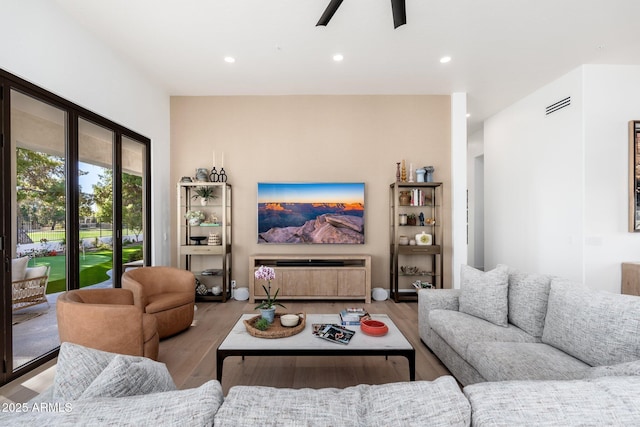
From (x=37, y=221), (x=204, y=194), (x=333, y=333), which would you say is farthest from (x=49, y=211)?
(x=333, y=333)

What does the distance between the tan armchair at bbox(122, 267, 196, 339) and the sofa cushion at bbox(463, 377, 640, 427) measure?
9.73 feet

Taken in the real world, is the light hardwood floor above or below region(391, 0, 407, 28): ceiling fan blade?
below

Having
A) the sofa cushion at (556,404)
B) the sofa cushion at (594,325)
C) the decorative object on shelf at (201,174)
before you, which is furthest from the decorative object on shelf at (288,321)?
the decorative object on shelf at (201,174)

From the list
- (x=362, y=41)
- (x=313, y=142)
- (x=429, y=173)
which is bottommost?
(x=429, y=173)

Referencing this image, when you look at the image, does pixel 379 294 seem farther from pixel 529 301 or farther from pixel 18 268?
pixel 18 268

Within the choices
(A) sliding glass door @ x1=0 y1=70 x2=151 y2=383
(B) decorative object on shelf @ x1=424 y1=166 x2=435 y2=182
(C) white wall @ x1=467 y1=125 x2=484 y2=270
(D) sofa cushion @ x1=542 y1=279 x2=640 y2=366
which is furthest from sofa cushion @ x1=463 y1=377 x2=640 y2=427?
(C) white wall @ x1=467 y1=125 x2=484 y2=270

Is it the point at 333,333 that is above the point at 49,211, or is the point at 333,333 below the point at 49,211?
below

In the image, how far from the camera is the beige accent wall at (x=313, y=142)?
4641mm

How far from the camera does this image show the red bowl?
216cm

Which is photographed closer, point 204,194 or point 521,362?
point 521,362

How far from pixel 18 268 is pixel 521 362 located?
3707 mm

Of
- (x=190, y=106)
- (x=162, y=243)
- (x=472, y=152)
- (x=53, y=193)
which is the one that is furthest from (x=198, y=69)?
(x=472, y=152)

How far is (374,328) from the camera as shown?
7.10 feet

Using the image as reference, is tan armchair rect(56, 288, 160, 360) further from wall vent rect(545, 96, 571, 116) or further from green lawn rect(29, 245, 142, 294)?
wall vent rect(545, 96, 571, 116)
